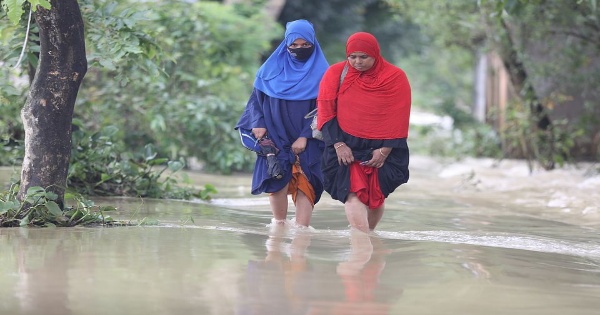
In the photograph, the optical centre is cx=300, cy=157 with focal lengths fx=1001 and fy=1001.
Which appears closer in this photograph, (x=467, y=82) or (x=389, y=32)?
(x=389, y=32)

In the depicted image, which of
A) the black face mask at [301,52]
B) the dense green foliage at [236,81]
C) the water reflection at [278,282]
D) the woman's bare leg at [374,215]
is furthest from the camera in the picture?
the dense green foliage at [236,81]

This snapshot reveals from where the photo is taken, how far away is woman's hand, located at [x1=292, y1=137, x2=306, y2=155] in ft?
23.1

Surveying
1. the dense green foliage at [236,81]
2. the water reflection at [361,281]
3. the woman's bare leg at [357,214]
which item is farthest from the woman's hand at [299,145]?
the dense green foliage at [236,81]

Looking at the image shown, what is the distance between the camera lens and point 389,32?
94.6ft

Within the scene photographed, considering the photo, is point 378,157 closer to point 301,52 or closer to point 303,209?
point 303,209

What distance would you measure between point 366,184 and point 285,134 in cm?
76

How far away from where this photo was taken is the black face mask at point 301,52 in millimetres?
7086

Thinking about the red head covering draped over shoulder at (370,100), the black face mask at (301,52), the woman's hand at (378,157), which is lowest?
the woman's hand at (378,157)

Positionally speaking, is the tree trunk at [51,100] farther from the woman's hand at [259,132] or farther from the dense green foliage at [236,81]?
the dense green foliage at [236,81]

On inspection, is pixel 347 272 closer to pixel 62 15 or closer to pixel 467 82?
pixel 62 15

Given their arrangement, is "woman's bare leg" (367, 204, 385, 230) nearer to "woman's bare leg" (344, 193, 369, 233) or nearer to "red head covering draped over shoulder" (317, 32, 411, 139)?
"woman's bare leg" (344, 193, 369, 233)

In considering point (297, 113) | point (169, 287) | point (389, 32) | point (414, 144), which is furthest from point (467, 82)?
point (169, 287)

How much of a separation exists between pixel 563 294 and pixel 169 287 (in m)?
1.81

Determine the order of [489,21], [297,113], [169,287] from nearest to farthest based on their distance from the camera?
1. [169,287]
2. [297,113]
3. [489,21]
